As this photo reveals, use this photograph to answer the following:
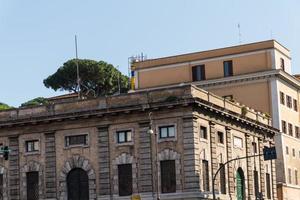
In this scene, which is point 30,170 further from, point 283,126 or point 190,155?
point 283,126

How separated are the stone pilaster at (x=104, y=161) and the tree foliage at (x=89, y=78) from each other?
48.6m

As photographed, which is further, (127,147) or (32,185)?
(32,185)

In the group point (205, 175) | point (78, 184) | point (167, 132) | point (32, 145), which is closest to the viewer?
point (167, 132)

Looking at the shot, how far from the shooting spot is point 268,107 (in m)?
76.4

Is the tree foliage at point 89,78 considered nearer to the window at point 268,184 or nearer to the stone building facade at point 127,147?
the window at point 268,184

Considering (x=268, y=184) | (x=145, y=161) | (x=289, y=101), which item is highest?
(x=289, y=101)

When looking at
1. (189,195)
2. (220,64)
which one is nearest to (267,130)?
(220,64)

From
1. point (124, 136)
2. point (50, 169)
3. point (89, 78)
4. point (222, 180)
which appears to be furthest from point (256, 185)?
point (89, 78)

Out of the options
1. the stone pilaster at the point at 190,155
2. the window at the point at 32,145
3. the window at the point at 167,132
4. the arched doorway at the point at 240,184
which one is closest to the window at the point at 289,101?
the arched doorway at the point at 240,184

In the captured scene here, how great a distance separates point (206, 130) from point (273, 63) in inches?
834

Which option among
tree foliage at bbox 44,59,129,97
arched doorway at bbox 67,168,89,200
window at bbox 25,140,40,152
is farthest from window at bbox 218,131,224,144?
tree foliage at bbox 44,59,129,97

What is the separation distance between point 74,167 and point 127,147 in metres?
4.73

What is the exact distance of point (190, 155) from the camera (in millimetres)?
56031

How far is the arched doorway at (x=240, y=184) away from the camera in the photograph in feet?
209
